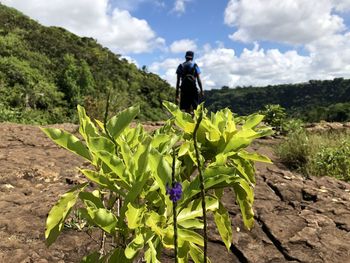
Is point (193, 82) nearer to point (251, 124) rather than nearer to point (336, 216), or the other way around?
point (336, 216)

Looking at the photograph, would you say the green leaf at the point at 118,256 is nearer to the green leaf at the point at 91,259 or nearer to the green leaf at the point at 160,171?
the green leaf at the point at 91,259

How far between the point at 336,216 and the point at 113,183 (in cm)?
259

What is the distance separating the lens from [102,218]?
157 cm

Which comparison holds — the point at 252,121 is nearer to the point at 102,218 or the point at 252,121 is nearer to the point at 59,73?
the point at 102,218

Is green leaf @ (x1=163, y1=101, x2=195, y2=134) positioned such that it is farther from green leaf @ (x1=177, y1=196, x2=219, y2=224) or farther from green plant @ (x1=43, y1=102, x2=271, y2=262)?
green leaf @ (x1=177, y1=196, x2=219, y2=224)

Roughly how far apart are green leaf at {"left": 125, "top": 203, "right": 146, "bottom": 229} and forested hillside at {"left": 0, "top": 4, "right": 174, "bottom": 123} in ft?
50.8

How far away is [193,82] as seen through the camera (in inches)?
335

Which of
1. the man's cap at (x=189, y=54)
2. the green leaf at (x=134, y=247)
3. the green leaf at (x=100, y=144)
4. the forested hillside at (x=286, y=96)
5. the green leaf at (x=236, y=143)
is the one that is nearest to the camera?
the green leaf at (x=134, y=247)

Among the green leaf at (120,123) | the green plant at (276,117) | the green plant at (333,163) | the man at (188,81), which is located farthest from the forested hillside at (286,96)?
the green leaf at (120,123)

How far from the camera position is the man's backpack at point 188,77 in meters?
8.41

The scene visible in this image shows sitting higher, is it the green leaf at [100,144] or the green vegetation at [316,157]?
the green leaf at [100,144]

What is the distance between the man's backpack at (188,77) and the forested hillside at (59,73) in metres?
9.25

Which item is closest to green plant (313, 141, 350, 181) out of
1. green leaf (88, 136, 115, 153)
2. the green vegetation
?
the green vegetation

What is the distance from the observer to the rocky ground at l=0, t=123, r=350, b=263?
9.32 ft
